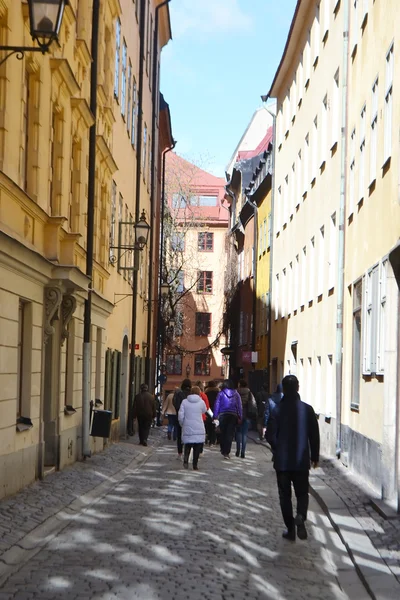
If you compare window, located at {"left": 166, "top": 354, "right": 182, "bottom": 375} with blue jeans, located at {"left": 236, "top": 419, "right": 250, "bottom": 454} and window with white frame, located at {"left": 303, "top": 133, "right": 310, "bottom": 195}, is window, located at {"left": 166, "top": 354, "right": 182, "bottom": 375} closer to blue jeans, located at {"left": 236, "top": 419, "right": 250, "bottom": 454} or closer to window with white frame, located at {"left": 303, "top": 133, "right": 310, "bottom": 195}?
window with white frame, located at {"left": 303, "top": 133, "right": 310, "bottom": 195}

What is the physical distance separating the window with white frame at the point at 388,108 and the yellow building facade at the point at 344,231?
1.2 inches

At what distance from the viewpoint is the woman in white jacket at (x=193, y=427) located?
2002cm

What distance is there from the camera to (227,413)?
23.3m

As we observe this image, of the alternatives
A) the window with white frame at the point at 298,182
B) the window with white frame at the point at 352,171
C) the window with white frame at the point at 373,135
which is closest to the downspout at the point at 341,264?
the window with white frame at the point at 352,171

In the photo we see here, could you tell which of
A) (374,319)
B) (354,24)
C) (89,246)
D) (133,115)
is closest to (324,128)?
(354,24)

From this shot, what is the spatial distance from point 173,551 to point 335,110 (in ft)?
57.8

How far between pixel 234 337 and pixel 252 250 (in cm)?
1012

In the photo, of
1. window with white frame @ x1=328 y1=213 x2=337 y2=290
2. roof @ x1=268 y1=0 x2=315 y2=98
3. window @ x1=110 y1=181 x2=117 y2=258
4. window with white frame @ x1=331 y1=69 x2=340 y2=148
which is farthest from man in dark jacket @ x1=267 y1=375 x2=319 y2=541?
roof @ x1=268 y1=0 x2=315 y2=98

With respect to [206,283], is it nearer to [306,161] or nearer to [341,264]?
[306,161]

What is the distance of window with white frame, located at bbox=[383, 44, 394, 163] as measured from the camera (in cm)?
1647

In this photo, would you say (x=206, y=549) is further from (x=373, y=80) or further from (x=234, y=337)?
(x=234, y=337)

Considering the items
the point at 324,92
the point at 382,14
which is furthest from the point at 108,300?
the point at 382,14

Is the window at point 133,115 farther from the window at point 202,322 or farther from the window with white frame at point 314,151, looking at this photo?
the window at point 202,322

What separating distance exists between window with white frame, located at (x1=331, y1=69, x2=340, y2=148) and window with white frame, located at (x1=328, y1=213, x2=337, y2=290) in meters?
1.78
